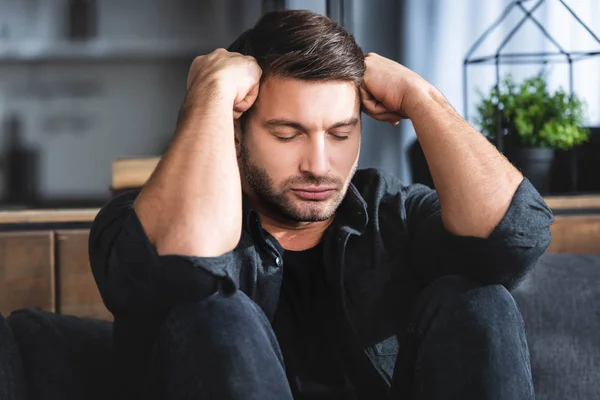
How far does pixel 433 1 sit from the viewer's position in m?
2.54

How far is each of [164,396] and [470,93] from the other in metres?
1.67

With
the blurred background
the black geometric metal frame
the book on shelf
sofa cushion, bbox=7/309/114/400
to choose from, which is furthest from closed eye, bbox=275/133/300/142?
the blurred background

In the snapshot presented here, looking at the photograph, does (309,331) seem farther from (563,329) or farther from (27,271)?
(27,271)

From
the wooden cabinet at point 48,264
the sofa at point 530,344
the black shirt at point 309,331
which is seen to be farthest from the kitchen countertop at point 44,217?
the black shirt at point 309,331

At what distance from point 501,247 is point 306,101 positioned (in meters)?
0.37

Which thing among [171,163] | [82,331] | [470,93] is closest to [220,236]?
[171,163]

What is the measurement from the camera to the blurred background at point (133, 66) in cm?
250

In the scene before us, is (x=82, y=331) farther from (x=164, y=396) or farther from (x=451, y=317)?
(x=451, y=317)

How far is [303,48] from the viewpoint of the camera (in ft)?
4.51

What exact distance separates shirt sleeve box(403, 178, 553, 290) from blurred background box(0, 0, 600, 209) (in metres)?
1.19

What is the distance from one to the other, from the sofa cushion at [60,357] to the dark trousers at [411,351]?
30 centimetres

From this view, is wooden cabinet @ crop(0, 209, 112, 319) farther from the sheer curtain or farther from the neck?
the sheer curtain

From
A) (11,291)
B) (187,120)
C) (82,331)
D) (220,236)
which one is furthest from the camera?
(11,291)

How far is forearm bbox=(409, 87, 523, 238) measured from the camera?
1.25m
